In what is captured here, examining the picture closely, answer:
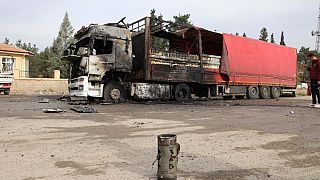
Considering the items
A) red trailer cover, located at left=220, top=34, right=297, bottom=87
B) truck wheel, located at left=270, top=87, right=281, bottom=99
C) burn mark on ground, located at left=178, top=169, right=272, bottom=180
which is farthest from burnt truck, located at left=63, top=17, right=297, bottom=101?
burn mark on ground, located at left=178, top=169, right=272, bottom=180

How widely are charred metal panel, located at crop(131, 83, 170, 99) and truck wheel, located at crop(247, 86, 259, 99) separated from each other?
561 cm


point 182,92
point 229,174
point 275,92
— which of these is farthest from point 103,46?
point 275,92

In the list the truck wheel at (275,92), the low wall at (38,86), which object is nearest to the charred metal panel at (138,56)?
the truck wheel at (275,92)

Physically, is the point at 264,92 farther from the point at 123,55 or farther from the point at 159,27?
the point at 123,55

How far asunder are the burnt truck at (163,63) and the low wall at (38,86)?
541 inches

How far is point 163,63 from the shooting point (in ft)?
51.1

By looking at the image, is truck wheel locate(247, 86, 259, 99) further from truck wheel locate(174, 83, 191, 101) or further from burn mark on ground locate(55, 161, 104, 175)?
burn mark on ground locate(55, 161, 104, 175)

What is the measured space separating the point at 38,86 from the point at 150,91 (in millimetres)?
16079

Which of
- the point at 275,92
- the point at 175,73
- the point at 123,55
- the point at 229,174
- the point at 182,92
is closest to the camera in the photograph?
the point at 229,174

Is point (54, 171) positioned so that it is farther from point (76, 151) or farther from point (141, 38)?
point (141, 38)

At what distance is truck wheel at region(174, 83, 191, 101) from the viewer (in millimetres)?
16578

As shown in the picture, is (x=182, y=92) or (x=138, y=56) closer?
(x=138, y=56)

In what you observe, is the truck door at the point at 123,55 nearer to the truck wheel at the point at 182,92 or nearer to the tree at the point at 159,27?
the tree at the point at 159,27

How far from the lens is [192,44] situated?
18.6m
